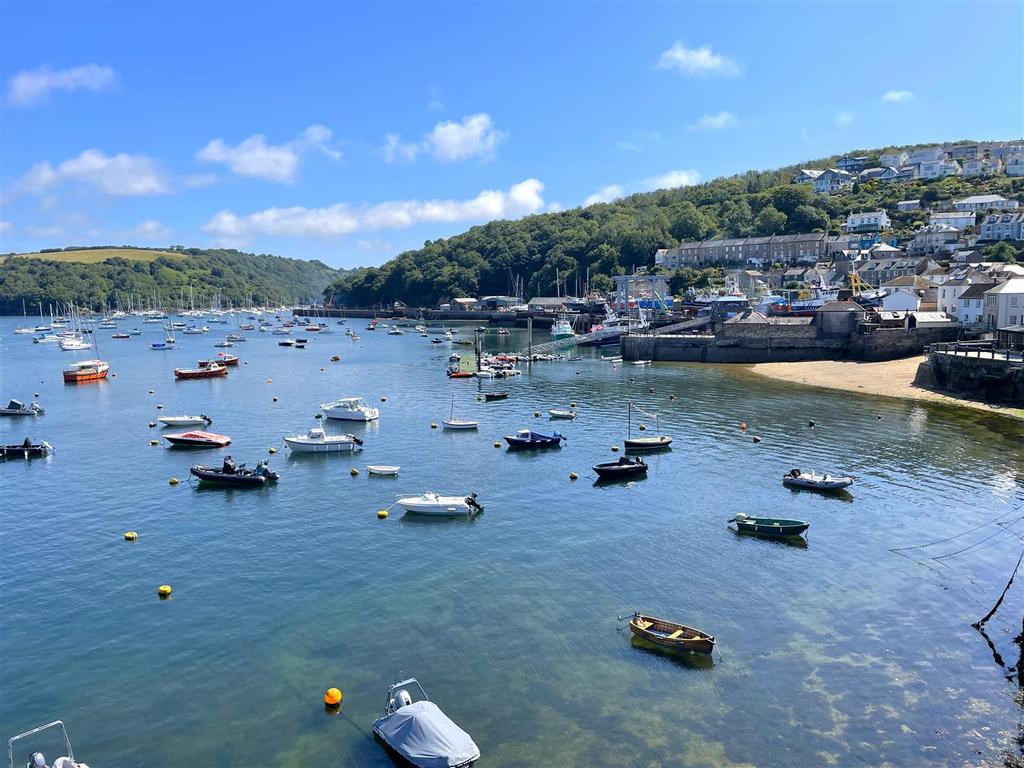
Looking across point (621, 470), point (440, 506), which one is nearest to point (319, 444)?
point (440, 506)

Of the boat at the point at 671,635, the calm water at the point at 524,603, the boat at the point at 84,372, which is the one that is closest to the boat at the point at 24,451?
the calm water at the point at 524,603

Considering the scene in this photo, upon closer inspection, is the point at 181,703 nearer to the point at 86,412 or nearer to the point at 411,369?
the point at 86,412

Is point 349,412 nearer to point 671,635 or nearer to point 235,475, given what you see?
point 235,475

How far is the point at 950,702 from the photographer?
23250mm

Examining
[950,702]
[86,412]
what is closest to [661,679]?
[950,702]

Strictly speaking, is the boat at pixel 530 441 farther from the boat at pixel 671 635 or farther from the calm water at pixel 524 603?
the boat at pixel 671 635

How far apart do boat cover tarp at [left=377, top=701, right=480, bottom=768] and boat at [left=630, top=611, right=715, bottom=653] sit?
8.52 m

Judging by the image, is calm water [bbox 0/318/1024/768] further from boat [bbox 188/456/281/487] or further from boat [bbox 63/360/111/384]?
boat [bbox 63/360/111/384]

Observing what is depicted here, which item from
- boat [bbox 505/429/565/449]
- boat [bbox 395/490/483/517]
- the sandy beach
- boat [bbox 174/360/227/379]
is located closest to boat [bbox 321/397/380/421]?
boat [bbox 505/429/565/449]

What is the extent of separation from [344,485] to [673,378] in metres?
58.5

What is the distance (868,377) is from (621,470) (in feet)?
173

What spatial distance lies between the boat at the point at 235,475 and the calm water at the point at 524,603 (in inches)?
55.3

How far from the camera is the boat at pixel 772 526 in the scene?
1473 inches

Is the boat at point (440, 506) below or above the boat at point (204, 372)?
below
